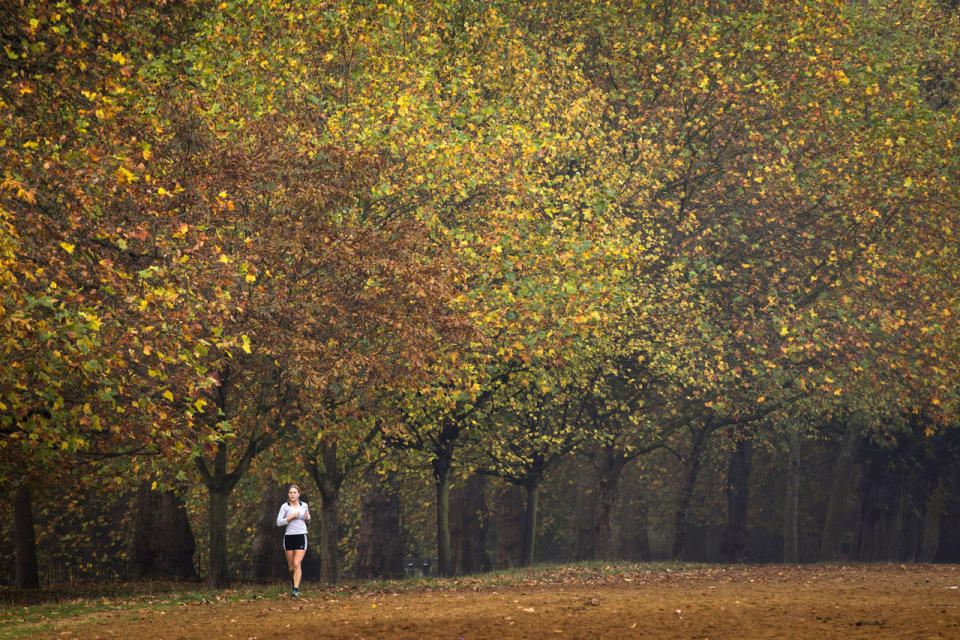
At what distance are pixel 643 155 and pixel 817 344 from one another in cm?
672

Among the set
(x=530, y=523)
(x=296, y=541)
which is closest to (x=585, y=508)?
(x=530, y=523)

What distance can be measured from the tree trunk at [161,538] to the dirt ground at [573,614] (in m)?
7.93

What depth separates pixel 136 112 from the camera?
59.0 feet

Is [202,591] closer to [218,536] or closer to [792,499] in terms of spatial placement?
[218,536]

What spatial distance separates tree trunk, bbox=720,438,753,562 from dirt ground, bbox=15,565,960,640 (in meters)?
14.6

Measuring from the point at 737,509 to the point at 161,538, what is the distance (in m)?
20.2

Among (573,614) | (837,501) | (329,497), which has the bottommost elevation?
(837,501)

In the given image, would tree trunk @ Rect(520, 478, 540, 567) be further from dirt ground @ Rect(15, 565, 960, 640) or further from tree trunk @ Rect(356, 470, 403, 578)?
dirt ground @ Rect(15, 565, 960, 640)

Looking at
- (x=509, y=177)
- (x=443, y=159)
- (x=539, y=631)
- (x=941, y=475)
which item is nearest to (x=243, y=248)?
(x=443, y=159)

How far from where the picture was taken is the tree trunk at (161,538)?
84.8 ft

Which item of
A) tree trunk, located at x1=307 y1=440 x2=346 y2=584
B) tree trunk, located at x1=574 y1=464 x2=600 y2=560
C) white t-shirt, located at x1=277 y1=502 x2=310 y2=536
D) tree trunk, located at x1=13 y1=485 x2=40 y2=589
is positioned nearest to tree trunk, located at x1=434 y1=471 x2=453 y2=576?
tree trunk, located at x1=307 y1=440 x2=346 y2=584

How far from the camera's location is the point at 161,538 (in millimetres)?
25953

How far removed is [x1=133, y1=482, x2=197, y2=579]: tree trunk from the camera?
25.9 m

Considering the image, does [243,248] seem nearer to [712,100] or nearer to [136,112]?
[136,112]
